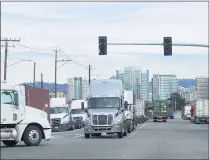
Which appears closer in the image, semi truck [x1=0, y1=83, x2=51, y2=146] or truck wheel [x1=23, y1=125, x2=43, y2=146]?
semi truck [x1=0, y1=83, x2=51, y2=146]

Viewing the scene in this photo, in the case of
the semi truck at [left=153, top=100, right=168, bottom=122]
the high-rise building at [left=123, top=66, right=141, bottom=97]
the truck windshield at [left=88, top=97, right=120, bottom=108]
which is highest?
the high-rise building at [left=123, top=66, right=141, bottom=97]

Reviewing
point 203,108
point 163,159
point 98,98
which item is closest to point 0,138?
point 163,159

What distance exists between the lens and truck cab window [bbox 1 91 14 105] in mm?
20714

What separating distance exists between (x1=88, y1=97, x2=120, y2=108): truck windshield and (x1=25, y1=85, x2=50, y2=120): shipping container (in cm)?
733

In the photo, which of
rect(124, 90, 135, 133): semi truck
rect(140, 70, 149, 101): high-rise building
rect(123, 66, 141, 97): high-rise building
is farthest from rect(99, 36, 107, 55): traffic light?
rect(140, 70, 149, 101): high-rise building

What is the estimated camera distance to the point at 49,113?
23484mm

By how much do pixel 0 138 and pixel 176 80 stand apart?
172172mm

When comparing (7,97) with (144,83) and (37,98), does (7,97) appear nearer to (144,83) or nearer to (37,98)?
(37,98)

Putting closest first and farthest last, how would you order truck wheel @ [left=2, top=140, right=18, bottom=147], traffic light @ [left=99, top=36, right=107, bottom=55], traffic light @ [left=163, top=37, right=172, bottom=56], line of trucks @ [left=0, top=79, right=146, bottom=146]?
line of trucks @ [left=0, top=79, right=146, bottom=146] < truck wheel @ [left=2, top=140, right=18, bottom=147] < traffic light @ [left=99, top=36, right=107, bottom=55] < traffic light @ [left=163, top=37, right=172, bottom=56]

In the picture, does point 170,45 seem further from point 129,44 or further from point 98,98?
point 98,98

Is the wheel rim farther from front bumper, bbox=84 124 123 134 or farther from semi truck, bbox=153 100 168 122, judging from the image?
semi truck, bbox=153 100 168 122

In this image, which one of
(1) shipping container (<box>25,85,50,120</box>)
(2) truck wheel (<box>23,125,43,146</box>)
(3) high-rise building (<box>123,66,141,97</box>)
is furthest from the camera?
(3) high-rise building (<box>123,66,141,97</box>)

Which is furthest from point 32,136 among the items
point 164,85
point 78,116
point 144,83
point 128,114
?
point 164,85

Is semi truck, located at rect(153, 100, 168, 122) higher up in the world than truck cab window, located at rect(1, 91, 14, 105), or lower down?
lower down
